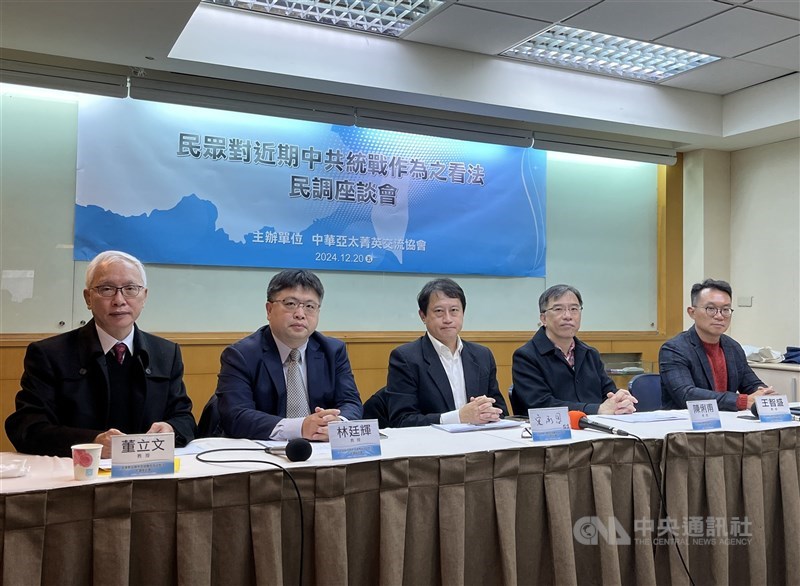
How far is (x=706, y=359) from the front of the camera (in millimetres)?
3184

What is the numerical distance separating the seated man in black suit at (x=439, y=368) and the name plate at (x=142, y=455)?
1.19m

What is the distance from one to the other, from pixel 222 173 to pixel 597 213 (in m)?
2.95

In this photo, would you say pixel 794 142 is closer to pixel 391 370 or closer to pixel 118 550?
pixel 391 370

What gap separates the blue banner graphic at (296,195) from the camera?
157 inches

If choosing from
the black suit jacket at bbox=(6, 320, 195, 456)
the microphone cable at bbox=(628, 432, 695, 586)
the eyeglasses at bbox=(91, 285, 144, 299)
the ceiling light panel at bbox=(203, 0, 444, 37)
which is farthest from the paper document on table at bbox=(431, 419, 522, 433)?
the ceiling light panel at bbox=(203, 0, 444, 37)

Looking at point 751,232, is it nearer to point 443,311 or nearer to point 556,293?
point 556,293

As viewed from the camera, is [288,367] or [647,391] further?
[647,391]

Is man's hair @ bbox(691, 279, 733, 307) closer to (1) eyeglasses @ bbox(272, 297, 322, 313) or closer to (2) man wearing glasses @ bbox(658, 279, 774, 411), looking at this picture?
(2) man wearing glasses @ bbox(658, 279, 774, 411)

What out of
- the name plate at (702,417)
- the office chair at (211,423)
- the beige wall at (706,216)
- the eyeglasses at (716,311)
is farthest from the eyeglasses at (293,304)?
the beige wall at (706,216)

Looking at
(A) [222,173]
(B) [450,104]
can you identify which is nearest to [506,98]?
(B) [450,104]

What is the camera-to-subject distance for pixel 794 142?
5062 millimetres

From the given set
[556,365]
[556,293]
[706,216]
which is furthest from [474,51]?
[706,216]

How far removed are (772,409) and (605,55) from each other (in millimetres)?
2755

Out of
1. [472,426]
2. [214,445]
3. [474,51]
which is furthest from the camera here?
[474,51]
